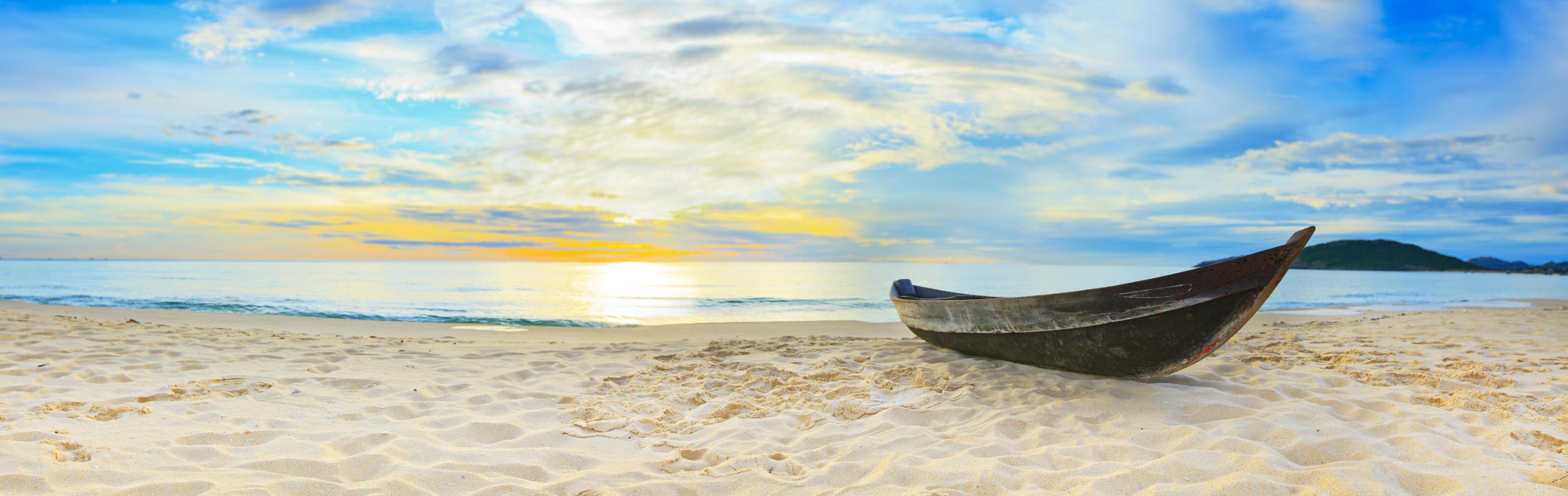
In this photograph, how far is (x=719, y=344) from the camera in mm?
7633

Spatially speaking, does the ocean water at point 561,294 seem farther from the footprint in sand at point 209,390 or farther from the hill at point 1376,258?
the hill at point 1376,258

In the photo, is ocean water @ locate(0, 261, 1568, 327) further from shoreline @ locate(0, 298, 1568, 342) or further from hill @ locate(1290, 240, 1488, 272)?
hill @ locate(1290, 240, 1488, 272)

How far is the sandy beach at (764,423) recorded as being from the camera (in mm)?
2770

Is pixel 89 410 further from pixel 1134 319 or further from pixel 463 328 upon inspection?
pixel 463 328

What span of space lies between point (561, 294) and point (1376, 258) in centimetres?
12390

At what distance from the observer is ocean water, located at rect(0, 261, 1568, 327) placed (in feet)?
50.7

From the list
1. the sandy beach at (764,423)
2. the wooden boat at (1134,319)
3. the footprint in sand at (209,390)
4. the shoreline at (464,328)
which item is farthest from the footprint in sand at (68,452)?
the shoreline at (464,328)

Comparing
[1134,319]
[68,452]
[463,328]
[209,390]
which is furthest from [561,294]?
[1134,319]

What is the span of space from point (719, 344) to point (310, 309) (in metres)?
12.7

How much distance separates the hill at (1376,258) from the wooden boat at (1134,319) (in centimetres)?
11811

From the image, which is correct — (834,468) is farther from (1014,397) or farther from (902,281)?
(902,281)

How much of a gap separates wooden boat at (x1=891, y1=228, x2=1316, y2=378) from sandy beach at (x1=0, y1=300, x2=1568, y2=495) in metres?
0.18

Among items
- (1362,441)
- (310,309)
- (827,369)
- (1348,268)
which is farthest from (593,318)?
(1348,268)

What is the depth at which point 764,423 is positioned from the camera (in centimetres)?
389
